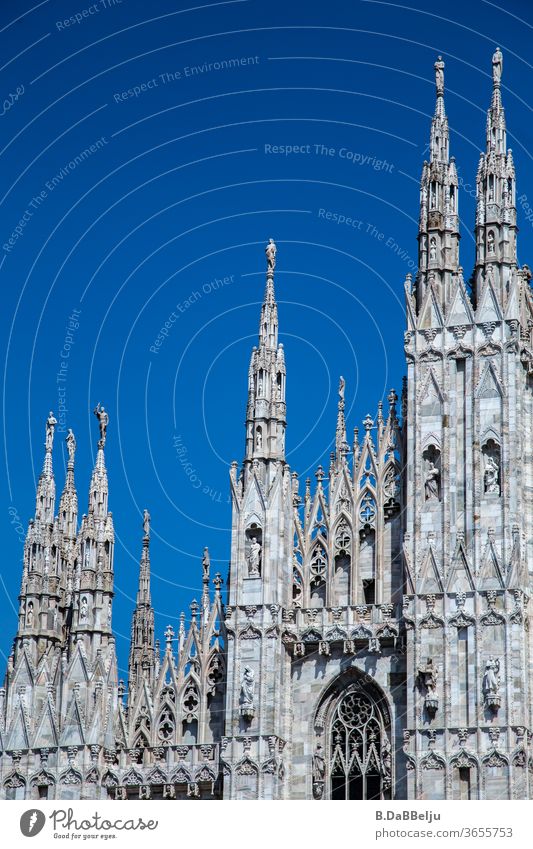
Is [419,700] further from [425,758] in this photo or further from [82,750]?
[82,750]

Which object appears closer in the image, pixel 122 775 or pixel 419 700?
pixel 419 700

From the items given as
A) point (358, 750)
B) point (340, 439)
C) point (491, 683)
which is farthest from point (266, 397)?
point (491, 683)

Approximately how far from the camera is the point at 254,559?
37562 mm

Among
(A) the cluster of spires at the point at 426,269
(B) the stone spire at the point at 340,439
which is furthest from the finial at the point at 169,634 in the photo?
(B) the stone spire at the point at 340,439

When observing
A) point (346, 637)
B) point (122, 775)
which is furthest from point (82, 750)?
point (346, 637)

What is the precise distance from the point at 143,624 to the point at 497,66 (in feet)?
58.5

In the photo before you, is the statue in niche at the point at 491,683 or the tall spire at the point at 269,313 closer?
the statue in niche at the point at 491,683

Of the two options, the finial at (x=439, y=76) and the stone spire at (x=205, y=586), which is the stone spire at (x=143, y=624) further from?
the finial at (x=439, y=76)

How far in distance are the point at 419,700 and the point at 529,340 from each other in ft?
29.4

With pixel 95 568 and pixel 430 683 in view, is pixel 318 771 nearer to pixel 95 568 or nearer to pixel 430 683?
pixel 430 683

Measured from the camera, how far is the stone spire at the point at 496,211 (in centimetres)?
3819
